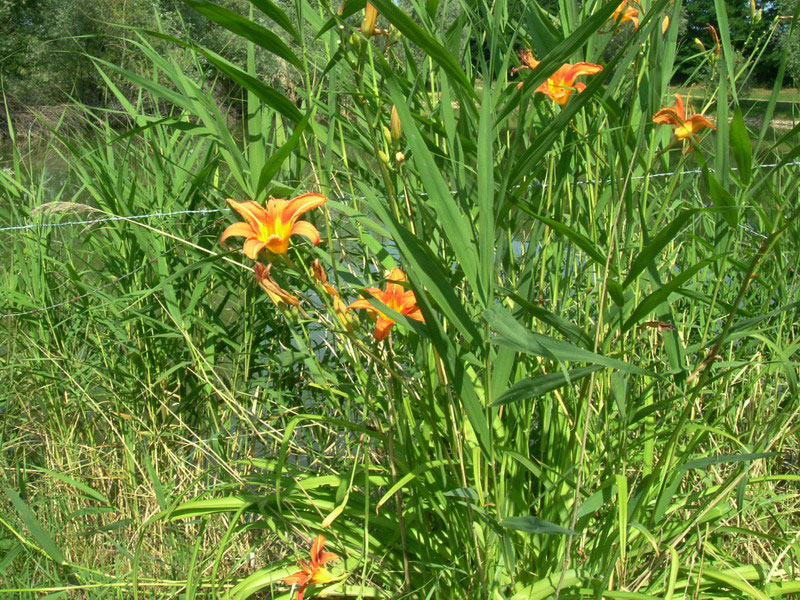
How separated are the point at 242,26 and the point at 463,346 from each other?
1.73ft

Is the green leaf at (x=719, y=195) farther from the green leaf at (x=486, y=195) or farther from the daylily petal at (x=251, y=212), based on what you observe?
the daylily petal at (x=251, y=212)

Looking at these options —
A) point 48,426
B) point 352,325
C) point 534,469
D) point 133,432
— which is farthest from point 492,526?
point 48,426

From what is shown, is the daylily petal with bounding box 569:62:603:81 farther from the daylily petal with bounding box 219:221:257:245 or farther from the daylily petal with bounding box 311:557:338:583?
the daylily petal with bounding box 311:557:338:583

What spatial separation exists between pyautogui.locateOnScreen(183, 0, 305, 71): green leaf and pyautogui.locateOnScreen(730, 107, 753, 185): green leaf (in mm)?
599

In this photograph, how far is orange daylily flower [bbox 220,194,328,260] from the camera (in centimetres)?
108

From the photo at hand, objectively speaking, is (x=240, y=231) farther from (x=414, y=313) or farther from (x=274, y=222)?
(x=414, y=313)

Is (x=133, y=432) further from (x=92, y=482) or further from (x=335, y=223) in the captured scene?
(x=335, y=223)

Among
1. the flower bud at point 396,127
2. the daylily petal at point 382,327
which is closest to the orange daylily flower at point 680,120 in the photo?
the flower bud at point 396,127

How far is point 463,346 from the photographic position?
1.13m

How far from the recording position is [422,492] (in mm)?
1285

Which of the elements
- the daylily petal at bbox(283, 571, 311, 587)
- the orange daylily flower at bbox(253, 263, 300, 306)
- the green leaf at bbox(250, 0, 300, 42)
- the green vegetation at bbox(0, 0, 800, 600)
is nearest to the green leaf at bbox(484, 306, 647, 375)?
the green vegetation at bbox(0, 0, 800, 600)

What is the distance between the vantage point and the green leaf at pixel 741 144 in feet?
3.49

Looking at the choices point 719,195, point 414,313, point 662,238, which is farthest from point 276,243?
point 719,195

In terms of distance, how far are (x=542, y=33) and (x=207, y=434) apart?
1.54 meters
